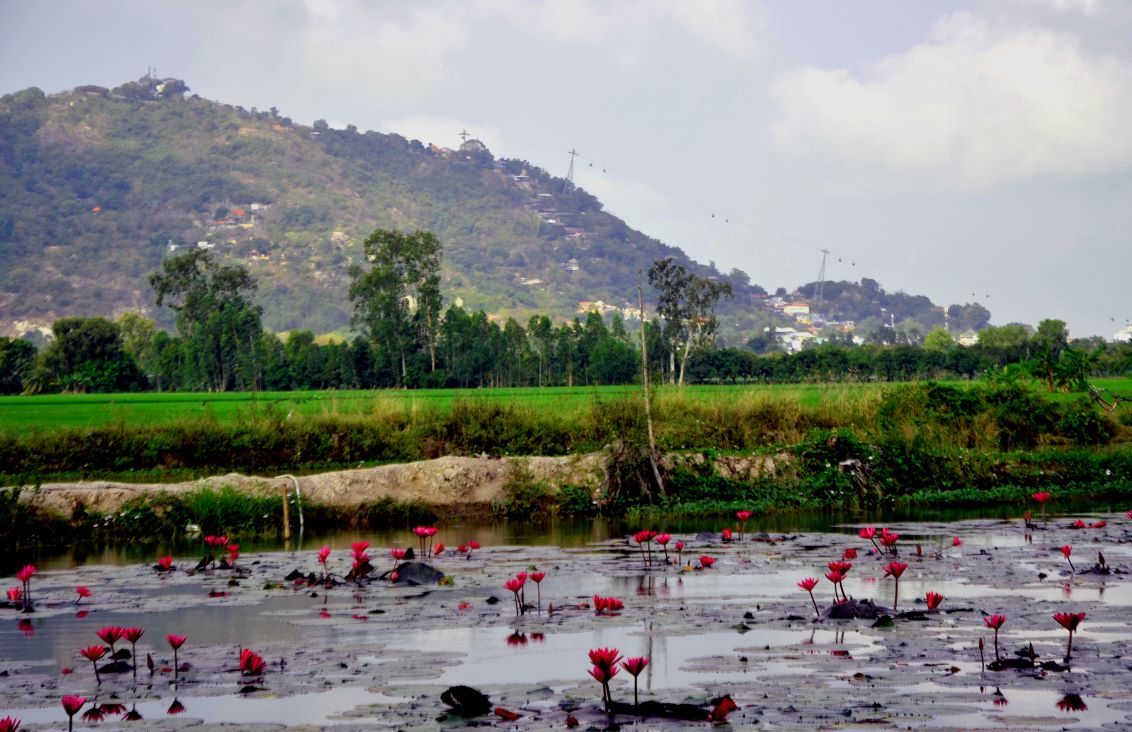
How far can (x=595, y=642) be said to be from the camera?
8531mm

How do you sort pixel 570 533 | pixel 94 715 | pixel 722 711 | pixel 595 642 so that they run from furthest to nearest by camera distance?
pixel 570 533 → pixel 595 642 → pixel 94 715 → pixel 722 711

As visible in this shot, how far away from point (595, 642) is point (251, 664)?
2545 millimetres

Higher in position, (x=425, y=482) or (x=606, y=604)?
(x=425, y=482)

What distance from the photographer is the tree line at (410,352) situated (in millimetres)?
83750

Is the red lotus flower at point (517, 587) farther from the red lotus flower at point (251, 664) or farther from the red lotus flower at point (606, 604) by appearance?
the red lotus flower at point (251, 664)

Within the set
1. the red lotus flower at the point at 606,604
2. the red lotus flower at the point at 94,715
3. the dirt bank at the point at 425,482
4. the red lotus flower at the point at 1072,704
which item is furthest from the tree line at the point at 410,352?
the red lotus flower at the point at 94,715

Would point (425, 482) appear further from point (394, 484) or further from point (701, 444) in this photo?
point (701, 444)

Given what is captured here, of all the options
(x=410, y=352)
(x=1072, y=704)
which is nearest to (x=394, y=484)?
(x=1072, y=704)

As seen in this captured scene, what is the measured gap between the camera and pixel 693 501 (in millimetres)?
20312

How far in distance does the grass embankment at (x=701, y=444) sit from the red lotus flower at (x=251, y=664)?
11017mm

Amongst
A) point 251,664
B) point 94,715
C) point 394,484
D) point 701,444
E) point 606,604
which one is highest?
point 701,444

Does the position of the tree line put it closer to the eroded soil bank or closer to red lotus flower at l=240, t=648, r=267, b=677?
the eroded soil bank

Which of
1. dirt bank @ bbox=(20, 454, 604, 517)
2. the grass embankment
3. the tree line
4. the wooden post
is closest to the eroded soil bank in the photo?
the wooden post

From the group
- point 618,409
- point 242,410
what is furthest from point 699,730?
point 242,410
